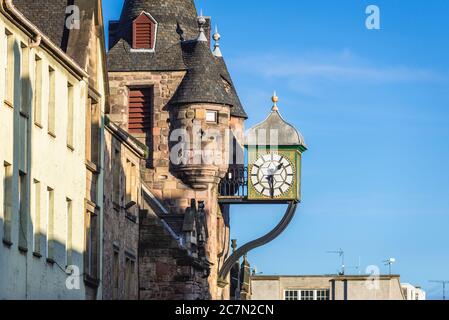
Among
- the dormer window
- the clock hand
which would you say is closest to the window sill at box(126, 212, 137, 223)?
the dormer window

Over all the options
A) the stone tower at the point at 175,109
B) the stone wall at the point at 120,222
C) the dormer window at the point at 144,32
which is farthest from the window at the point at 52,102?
the dormer window at the point at 144,32

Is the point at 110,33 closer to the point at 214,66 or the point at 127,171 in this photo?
the point at 214,66

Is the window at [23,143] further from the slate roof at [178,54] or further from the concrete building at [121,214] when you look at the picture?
the slate roof at [178,54]

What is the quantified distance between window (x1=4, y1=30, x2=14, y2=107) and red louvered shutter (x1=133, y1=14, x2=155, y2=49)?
38.8m

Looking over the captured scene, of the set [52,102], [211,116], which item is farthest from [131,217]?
[211,116]

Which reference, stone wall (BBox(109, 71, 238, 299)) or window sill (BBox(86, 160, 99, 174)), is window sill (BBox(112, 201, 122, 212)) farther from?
stone wall (BBox(109, 71, 238, 299))

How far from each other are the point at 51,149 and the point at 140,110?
33.5 metres

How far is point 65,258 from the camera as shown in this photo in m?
51.3

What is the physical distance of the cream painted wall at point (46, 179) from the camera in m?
44.1

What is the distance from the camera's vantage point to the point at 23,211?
4569cm

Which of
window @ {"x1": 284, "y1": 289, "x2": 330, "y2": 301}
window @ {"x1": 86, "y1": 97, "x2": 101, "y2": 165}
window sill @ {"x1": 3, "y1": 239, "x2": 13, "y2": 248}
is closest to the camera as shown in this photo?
window sill @ {"x1": 3, "y1": 239, "x2": 13, "y2": 248}

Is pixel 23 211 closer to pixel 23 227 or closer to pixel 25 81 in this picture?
pixel 23 227

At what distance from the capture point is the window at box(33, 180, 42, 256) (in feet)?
155
